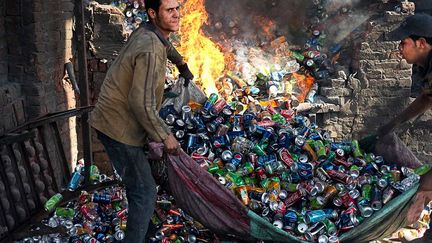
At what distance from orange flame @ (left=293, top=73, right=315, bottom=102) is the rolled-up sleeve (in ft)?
16.7

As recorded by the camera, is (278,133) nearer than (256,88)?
Yes

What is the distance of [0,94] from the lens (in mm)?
4883

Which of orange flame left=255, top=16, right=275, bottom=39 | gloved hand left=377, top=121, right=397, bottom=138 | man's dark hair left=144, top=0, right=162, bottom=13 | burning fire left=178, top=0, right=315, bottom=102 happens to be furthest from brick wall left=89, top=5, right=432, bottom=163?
man's dark hair left=144, top=0, right=162, bottom=13

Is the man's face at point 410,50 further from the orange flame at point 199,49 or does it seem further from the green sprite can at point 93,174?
the orange flame at point 199,49

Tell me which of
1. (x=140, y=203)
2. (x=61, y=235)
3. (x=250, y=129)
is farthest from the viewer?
(x=250, y=129)

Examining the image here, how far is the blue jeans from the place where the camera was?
12.1ft

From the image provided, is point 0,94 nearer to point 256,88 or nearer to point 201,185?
point 201,185

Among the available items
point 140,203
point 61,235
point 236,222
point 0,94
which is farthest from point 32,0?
point 236,222

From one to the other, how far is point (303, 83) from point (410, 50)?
4.65 meters

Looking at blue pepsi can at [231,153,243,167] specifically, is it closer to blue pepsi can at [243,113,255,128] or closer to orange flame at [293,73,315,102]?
blue pepsi can at [243,113,255,128]

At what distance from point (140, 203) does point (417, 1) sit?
7669mm

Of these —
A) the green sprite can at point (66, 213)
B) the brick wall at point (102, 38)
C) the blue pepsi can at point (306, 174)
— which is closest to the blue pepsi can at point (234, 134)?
the blue pepsi can at point (306, 174)

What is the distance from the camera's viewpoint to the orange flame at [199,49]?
26.1 ft

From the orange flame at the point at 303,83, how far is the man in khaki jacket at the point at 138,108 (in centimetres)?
478
